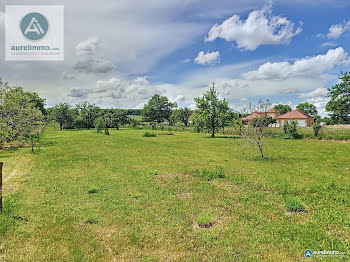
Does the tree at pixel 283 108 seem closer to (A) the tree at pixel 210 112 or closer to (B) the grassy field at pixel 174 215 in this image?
(A) the tree at pixel 210 112

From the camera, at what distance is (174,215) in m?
7.32

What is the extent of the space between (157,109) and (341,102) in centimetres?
7655

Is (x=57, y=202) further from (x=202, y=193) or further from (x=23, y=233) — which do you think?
(x=202, y=193)

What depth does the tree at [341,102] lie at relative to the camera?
159 feet

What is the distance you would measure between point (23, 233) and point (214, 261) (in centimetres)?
590

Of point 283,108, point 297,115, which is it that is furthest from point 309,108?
point 297,115

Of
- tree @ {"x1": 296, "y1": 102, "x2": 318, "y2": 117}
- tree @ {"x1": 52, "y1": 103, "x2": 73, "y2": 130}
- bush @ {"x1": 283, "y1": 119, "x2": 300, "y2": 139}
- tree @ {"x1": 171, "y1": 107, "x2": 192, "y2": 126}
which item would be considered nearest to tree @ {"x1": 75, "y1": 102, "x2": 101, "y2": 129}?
tree @ {"x1": 52, "y1": 103, "x2": 73, "y2": 130}

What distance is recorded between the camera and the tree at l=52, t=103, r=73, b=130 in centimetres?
6931

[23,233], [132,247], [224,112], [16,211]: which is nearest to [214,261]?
[132,247]

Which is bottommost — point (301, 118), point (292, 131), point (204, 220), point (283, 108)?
point (204, 220)

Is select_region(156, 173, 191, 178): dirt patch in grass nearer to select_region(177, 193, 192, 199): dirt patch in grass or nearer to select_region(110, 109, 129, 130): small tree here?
select_region(177, 193, 192, 199): dirt patch in grass

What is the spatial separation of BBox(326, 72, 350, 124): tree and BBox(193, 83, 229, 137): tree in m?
30.5

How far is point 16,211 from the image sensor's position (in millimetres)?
7699

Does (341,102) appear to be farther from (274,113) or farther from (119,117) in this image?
(119,117)
